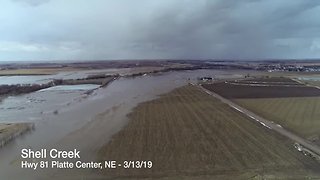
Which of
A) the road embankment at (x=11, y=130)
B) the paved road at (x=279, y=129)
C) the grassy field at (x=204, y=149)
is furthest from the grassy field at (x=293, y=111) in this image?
the road embankment at (x=11, y=130)

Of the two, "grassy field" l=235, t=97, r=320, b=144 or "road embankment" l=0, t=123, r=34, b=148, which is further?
"grassy field" l=235, t=97, r=320, b=144

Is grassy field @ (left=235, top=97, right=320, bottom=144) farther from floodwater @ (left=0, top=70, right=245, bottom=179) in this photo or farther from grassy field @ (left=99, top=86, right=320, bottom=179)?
floodwater @ (left=0, top=70, right=245, bottom=179)

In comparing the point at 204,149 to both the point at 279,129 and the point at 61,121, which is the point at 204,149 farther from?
the point at 61,121

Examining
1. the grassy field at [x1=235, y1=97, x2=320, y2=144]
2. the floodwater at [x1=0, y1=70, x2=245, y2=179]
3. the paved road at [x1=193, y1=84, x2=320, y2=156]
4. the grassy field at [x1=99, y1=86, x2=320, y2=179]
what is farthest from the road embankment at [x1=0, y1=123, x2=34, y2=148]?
the grassy field at [x1=235, y1=97, x2=320, y2=144]

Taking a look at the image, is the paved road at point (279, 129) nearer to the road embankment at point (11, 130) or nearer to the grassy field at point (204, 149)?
the grassy field at point (204, 149)

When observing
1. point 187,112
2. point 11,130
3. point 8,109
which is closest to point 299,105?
point 187,112

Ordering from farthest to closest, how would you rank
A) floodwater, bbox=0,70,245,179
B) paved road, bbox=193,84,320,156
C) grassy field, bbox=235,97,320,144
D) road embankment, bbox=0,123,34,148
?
grassy field, bbox=235,97,320,144
road embankment, bbox=0,123,34,148
paved road, bbox=193,84,320,156
floodwater, bbox=0,70,245,179

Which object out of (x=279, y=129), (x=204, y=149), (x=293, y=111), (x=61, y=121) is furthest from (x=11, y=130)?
→ (x=293, y=111)
